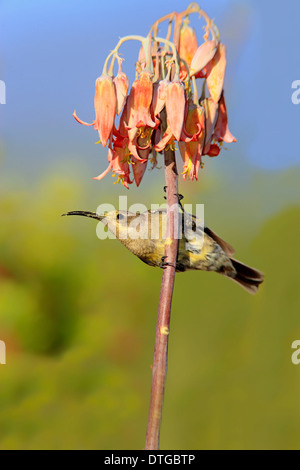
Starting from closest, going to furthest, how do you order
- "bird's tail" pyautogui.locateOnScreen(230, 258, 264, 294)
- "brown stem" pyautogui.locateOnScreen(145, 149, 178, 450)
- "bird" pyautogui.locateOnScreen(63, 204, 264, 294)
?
"brown stem" pyautogui.locateOnScreen(145, 149, 178, 450) < "bird" pyautogui.locateOnScreen(63, 204, 264, 294) < "bird's tail" pyautogui.locateOnScreen(230, 258, 264, 294)

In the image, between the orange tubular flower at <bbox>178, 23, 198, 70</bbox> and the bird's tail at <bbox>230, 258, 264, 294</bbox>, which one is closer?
the orange tubular flower at <bbox>178, 23, 198, 70</bbox>

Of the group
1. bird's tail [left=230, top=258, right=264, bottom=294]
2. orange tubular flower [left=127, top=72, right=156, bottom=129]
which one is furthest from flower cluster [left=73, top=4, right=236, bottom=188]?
bird's tail [left=230, top=258, right=264, bottom=294]

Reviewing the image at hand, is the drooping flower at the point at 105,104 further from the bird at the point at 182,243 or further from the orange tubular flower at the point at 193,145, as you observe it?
the bird at the point at 182,243

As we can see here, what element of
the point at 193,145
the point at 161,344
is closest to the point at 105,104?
the point at 193,145

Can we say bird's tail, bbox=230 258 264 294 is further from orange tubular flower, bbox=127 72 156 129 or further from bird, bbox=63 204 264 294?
orange tubular flower, bbox=127 72 156 129

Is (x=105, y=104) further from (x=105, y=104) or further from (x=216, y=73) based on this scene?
(x=216, y=73)

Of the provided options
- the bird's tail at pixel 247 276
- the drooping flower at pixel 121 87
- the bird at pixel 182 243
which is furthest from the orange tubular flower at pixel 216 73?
the bird's tail at pixel 247 276

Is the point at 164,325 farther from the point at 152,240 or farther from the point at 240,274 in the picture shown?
the point at 240,274
